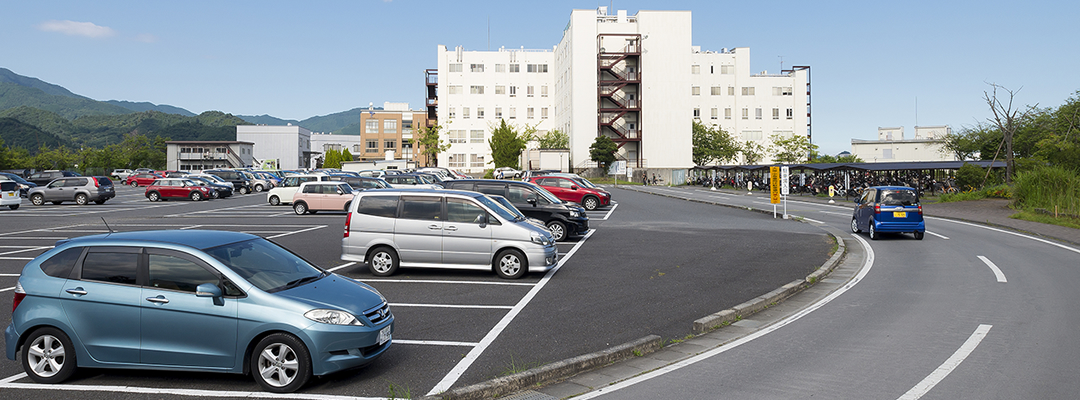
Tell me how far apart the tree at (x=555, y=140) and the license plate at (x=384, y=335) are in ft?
280

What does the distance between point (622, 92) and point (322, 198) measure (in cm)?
6575

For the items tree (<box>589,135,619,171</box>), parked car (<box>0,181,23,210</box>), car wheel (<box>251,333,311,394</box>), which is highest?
tree (<box>589,135,619,171</box>)

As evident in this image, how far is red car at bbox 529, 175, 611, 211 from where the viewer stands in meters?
30.9

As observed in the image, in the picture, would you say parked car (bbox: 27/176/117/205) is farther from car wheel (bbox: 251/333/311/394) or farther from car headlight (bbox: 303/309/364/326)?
car headlight (bbox: 303/309/364/326)

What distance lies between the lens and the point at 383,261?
12.4 metres

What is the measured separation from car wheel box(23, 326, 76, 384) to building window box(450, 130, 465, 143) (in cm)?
9354

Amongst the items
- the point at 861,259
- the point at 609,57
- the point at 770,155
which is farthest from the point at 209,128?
the point at 861,259

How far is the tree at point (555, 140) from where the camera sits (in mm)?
91750

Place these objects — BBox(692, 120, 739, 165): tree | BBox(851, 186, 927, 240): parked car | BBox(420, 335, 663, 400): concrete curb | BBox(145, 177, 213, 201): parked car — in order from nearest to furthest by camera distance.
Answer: BBox(420, 335, 663, 400): concrete curb → BBox(851, 186, 927, 240): parked car → BBox(145, 177, 213, 201): parked car → BBox(692, 120, 739, 165): tree

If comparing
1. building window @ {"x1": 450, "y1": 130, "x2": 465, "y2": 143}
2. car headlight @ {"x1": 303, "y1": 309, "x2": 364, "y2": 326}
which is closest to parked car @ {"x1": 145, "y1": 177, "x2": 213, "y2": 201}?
car headlight @ {"x1": 303, "y1": 309, "x2": 364, "y2": 326}

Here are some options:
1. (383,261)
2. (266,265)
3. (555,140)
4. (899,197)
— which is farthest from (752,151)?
(266,265)

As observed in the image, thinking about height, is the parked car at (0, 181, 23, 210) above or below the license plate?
above

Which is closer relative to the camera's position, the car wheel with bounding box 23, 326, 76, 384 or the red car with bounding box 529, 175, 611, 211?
the car wheel with bounding box 23, 326, 76, 384

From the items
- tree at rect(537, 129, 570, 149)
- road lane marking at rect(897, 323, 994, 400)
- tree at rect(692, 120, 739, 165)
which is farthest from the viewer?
tree at rect(692, 120, 739, 165)
